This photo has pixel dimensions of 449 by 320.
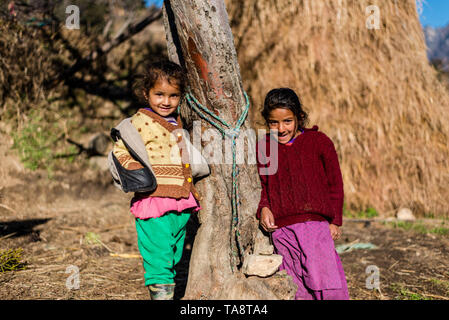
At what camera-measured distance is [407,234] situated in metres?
4.43

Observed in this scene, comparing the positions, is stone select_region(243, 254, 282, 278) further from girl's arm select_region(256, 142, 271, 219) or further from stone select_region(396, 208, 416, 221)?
stone select_region(396, 208, 416, 221)

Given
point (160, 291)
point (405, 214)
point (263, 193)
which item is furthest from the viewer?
point (405, 214)

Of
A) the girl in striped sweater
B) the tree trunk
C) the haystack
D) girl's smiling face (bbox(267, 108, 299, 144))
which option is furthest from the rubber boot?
the haystack

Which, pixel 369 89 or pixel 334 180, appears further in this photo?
pixel 369 89

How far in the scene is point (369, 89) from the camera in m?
4.92

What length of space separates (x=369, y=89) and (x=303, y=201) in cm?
320

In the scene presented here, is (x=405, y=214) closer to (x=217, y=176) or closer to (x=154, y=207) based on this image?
(x=217, y=176)

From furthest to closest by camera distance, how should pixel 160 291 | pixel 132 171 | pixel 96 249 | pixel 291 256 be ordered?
pixel 96 249, pixel 291 256, pixel 160 291, pixel 132 171

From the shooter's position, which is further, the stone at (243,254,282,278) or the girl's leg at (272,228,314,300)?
the girl's leg at (272,228,314,300)

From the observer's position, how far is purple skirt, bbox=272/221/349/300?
2.20 m

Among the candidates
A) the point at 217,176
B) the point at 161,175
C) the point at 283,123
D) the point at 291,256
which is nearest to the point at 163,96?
the point at 161,175

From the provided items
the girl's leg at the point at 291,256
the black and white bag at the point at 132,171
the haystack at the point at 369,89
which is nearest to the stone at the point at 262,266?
the girl's leg at the point at 291,256
